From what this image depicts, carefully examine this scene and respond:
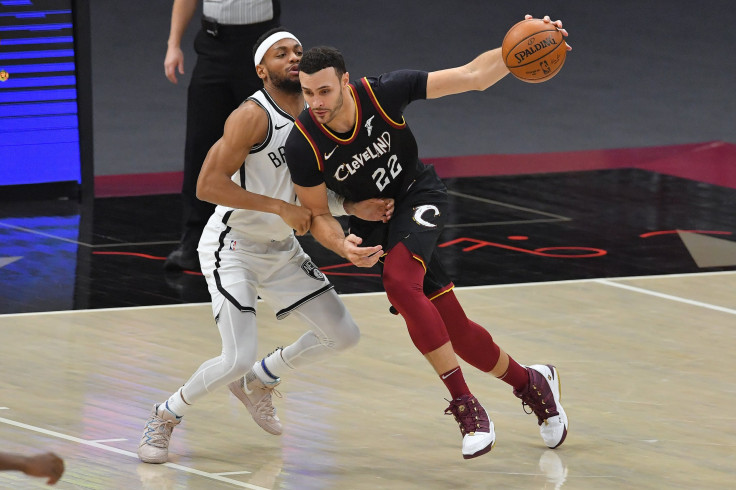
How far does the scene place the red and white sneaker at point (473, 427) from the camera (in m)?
5.30

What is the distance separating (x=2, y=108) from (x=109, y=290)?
8.42 ft

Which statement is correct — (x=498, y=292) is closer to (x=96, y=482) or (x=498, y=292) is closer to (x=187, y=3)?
(x=187, y=3)

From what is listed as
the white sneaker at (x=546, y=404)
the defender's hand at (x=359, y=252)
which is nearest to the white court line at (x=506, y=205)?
the white sneaker at (x=546, y=404)

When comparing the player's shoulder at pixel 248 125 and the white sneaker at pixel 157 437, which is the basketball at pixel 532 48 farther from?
the white sneaker at pixel 157 437

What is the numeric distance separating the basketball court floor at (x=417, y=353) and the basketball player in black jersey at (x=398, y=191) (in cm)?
35

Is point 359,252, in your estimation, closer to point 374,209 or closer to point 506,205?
point 374,209

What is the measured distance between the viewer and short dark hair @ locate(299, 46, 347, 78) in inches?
209

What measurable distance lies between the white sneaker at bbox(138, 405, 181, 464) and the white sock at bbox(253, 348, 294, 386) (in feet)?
1.56

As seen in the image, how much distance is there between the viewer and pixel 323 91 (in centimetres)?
532

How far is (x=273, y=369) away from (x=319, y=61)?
1357 mm

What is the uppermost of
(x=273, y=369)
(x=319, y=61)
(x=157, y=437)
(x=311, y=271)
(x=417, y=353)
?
(x=319, y=61)

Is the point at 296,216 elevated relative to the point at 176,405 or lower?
elevated

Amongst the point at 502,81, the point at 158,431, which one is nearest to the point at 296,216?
the point at 158,431

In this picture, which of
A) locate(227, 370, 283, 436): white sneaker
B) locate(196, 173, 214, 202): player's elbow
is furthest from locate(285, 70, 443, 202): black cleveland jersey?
locate(227, 370, 283, 436): white sneaker
